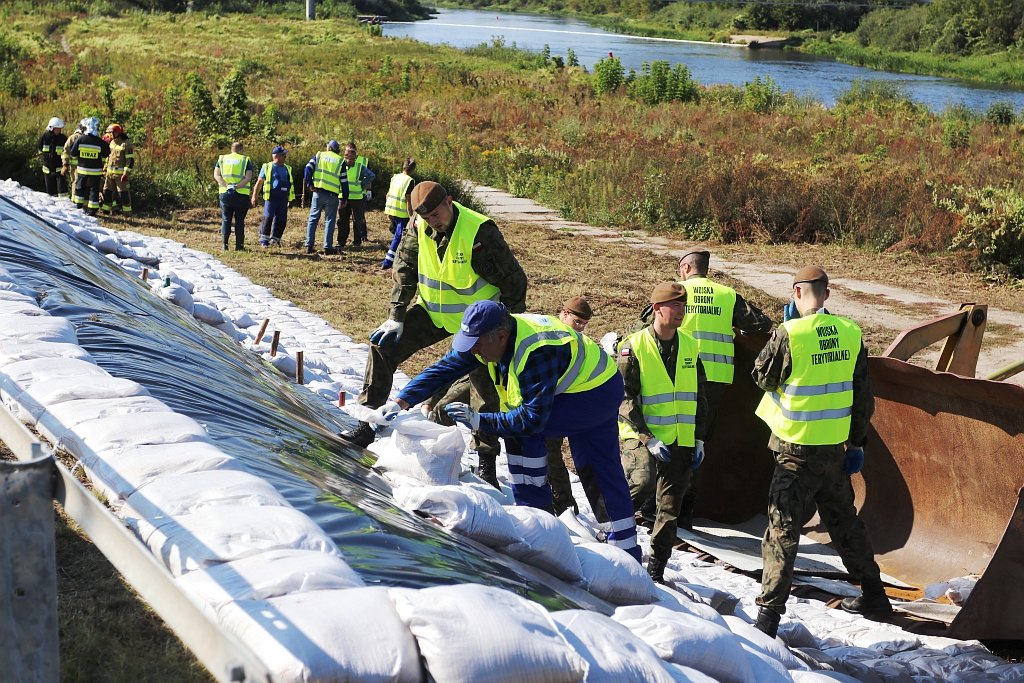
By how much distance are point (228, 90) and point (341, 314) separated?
48.2 ft

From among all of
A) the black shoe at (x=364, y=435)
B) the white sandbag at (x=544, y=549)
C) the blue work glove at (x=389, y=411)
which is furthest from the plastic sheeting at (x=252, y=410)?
the blue work glove at (x=389, y=411)

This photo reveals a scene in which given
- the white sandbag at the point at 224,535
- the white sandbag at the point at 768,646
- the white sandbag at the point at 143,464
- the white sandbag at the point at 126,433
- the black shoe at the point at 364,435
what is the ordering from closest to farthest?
the white sandbag at the point at 224,535 → the white sandbag at the point at 143,464 → the white sandbag at the point at 126,433 → the white sandbag at the point at 768,646 → the black shoe at the point at 364,435

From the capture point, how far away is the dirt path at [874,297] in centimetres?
1105

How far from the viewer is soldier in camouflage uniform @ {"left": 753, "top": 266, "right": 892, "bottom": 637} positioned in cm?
517

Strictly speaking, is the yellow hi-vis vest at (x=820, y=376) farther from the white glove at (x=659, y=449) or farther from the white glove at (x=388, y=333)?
the white glove at (x=388, y=333)

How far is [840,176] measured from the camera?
59.3ft

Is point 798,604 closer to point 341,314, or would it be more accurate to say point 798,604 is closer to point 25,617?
point 25,617

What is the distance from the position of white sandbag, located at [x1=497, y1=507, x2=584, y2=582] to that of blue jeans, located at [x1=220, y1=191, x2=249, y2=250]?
10.7 m

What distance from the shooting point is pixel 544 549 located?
412 cm

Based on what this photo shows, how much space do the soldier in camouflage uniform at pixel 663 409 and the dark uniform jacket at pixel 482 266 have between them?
31.8 inches

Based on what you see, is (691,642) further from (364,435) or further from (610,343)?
(610,343)

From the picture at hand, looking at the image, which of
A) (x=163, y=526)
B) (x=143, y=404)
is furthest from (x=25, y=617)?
(x=143, y=404)

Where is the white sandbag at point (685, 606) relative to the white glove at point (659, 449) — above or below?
below

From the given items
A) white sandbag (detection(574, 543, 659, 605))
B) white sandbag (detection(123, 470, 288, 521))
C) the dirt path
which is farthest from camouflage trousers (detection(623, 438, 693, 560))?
the dirt path
